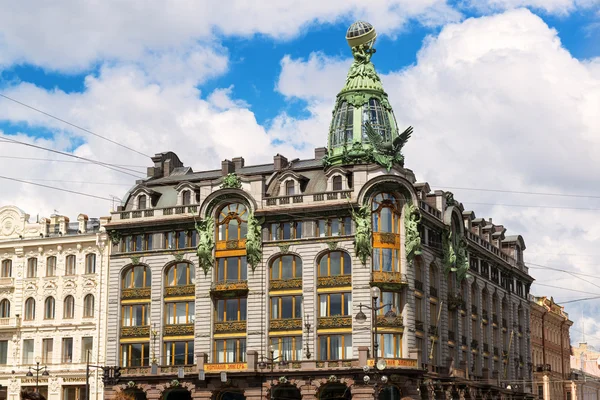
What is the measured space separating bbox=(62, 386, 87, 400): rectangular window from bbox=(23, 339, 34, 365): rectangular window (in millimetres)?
4886

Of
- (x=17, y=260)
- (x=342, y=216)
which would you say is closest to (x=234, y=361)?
(x=342, y=216)

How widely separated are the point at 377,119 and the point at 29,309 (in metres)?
36.6

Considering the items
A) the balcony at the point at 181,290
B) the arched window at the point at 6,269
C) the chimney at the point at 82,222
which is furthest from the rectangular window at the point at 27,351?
the balcony at the point at 181,290

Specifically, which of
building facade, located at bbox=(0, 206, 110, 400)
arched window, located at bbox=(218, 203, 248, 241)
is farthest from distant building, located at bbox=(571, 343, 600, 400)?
building facade, located at bbox=(0, 206, 110, 400)

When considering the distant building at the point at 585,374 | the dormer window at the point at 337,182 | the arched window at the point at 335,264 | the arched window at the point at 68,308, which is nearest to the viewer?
the arched window at the point at 335,264

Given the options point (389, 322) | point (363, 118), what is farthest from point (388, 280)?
point (363, 118)

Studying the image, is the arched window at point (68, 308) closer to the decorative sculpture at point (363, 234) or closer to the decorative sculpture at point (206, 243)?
the decorative sculpture at point (206, 243)

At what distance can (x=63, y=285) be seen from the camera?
92.8 metres

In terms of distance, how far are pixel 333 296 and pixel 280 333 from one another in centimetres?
537

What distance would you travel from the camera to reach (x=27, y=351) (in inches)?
3671

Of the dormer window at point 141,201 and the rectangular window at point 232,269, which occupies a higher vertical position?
→ the dormer window at point 141,201

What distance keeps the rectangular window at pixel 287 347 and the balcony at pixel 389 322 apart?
6.66 metres

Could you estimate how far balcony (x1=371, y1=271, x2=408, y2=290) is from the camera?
7938 cm

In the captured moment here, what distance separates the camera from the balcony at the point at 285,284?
8181 centimetres
